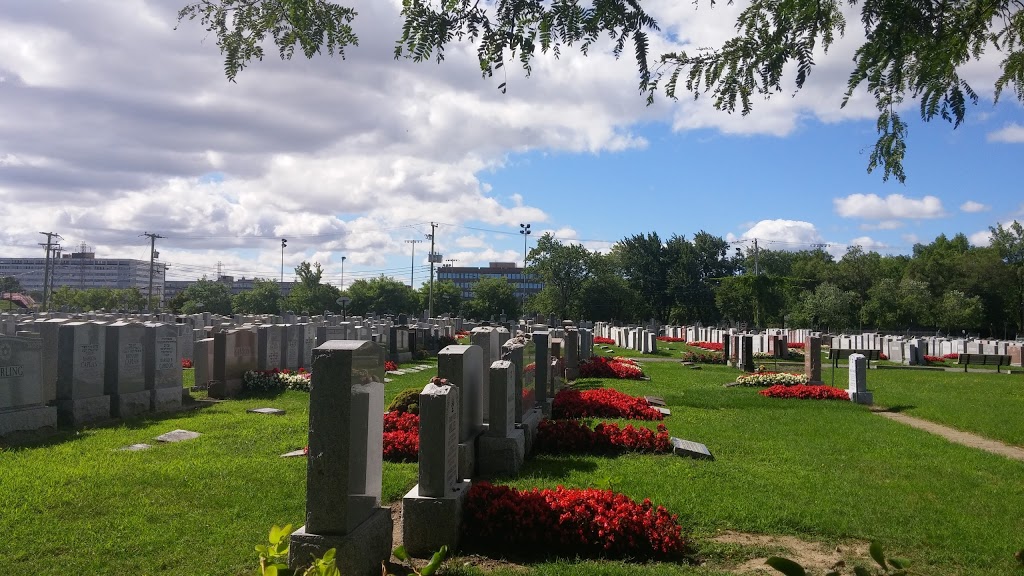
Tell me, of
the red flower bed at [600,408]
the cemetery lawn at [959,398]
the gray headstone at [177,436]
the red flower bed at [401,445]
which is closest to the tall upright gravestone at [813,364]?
the cemetery lawn at [959,398]

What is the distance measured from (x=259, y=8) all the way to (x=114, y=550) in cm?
430

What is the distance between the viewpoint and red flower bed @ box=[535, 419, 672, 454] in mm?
9875

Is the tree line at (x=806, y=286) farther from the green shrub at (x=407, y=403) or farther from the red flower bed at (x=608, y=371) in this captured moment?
the green shrub at (x=407, y=403)

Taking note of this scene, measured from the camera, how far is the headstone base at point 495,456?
331 inches

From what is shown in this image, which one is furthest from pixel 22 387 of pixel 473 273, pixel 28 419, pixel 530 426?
pixel 473 273

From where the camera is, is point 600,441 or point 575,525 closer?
point 575,525

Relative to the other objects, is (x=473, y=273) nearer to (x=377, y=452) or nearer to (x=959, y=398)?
(x=959, y=398)

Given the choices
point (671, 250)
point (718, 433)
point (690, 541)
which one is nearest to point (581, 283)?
point (671, 250)

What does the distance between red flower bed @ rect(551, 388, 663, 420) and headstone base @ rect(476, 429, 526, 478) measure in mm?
4615

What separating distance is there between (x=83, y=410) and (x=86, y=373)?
636 millimetres

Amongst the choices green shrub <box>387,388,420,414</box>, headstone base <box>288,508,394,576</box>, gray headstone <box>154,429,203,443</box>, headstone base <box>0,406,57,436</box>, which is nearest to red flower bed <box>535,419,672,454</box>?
green shrub <box>387,388,420,414</box>

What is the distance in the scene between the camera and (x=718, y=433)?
11.7 metres

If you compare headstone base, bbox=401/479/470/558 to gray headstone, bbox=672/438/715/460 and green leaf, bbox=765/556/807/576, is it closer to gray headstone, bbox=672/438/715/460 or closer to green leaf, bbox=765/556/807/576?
green leaf, bbox=765/556/807/576

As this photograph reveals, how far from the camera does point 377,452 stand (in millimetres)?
5387
